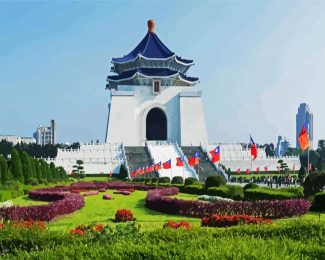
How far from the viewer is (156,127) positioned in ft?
203

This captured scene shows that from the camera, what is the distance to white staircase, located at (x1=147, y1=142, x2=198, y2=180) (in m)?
41.1

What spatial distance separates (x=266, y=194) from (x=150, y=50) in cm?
4493

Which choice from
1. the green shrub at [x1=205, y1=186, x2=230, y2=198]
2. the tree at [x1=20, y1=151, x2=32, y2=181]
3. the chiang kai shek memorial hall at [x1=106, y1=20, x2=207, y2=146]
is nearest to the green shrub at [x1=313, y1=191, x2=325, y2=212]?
the green shrub at [x1=205, y1=186, x2=230, y2=198]

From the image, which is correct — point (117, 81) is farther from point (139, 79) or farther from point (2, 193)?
point (2, 193)

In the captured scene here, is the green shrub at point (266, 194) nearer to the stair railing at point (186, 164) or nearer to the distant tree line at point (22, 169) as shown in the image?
the distant tree line at point (22, 169)

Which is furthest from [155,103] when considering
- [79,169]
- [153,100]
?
[79,169]

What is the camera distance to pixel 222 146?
51.0 meters

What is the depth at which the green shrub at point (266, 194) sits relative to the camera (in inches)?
639

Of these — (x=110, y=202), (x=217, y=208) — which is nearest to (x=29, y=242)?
(x=217, y=208)

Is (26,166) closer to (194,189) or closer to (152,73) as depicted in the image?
(194,189)

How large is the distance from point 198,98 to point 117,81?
34.0ft

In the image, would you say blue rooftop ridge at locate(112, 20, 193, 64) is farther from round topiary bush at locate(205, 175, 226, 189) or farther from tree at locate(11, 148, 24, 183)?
round topiary bush at locate(205, 175, 226, 189)

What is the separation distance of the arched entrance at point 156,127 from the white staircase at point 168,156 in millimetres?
9576

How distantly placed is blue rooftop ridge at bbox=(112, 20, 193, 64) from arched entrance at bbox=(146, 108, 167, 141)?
24.2 feet
